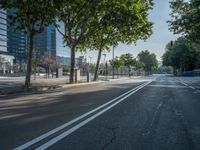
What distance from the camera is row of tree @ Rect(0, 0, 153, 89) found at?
2536cm

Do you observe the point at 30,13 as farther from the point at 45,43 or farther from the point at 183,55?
the point at 45,43

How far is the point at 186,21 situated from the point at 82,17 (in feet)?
37.0

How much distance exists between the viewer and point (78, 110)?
1270cm

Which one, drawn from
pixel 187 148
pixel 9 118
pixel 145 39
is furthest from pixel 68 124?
pixel 145 39

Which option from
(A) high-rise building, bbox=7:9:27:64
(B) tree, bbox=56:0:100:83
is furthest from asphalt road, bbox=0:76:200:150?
(A) high-rise building, bbox=7:9:27:64

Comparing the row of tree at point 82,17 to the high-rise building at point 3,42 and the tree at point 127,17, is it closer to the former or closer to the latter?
the tree at point 127,17

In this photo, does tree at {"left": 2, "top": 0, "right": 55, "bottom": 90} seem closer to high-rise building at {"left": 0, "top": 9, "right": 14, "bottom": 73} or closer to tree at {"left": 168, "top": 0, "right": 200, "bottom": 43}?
tree at {"left": 168, "top": 0, "right": 200, "bottom": 43}

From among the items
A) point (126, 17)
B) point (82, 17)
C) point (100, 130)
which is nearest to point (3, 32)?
point (82, 17)

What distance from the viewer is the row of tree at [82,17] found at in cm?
2536

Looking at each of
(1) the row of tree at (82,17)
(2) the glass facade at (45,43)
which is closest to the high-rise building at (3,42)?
(2) the glass facade at (45,43)

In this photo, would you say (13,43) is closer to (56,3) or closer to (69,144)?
(56,3)

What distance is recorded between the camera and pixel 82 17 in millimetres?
37406

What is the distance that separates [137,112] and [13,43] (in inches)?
5477

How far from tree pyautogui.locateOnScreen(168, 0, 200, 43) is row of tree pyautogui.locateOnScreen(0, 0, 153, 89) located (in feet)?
9.15
